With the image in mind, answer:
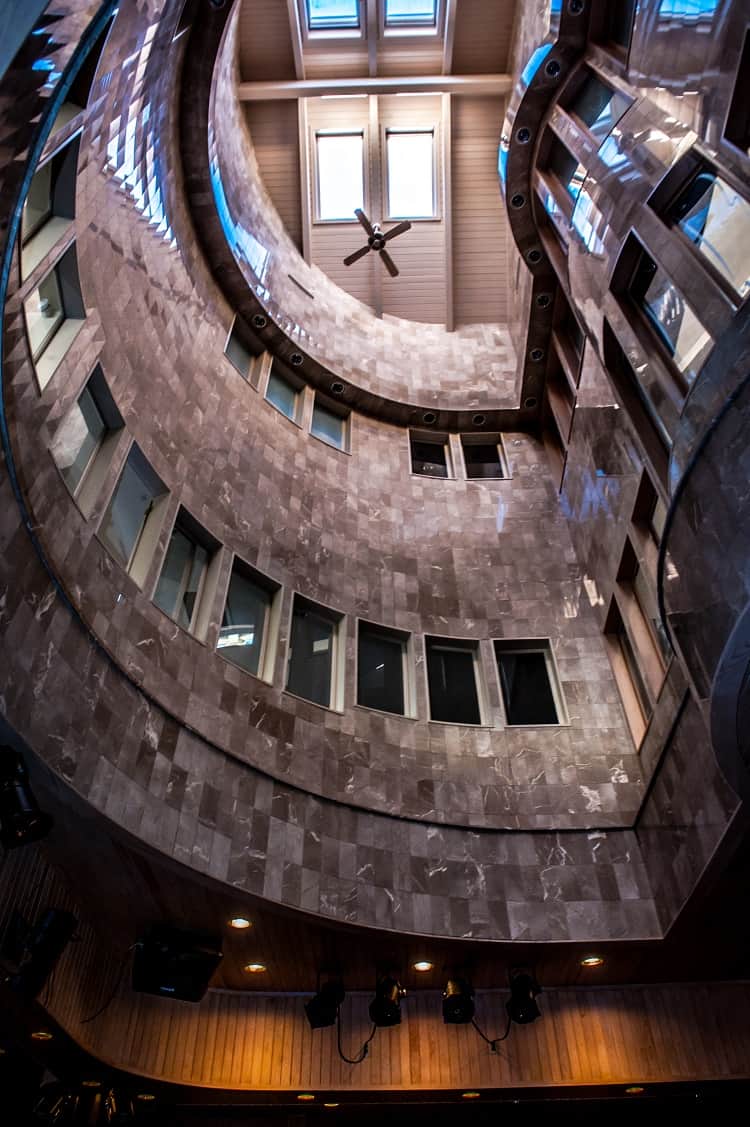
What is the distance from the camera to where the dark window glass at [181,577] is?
351 inches

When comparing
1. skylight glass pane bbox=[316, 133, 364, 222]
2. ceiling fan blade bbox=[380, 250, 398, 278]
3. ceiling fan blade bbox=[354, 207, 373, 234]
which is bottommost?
ceiling fan blade bbox=[380, 250, 398, 278]

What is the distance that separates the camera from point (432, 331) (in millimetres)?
18938

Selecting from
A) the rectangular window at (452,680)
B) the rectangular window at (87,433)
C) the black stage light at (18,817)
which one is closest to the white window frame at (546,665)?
the rectangular window at (452,680)

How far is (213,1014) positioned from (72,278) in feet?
28.0

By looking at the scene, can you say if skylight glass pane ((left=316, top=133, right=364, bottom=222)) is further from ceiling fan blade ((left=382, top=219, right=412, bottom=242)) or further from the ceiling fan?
ceiling fan blade ((left=382, top=219, right=412, bottom=242))

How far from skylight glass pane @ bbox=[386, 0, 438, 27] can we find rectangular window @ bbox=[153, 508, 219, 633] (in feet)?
55.9

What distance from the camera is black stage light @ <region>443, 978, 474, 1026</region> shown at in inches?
320

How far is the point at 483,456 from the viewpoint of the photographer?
1620 centimetres

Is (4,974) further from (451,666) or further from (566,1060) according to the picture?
(451,666)

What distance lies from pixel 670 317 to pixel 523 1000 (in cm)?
768

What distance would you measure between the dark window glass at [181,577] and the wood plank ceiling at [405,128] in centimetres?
1212

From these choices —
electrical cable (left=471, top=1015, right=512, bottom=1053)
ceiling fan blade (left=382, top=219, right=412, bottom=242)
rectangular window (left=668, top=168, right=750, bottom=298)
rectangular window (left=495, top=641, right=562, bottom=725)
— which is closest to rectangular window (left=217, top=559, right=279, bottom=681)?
rectangular window (left=495, top=641, right=562, bottom=725)

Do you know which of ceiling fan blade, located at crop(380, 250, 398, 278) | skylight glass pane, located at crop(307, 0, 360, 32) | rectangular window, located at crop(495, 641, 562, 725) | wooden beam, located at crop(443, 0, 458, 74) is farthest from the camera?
skylight glass pane, located at crop(307, 0, 360, 32)

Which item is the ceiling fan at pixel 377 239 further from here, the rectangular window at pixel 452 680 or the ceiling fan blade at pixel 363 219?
the rectangular window at pixel 452 680
